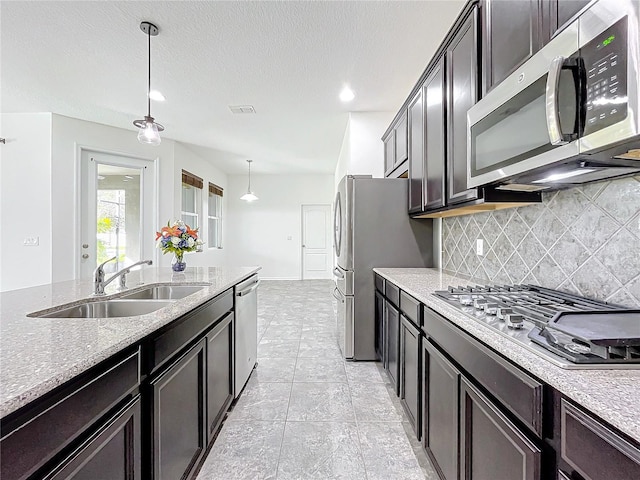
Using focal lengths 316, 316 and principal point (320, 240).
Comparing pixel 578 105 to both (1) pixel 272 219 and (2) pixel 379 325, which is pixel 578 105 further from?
(1) pixel 272 219

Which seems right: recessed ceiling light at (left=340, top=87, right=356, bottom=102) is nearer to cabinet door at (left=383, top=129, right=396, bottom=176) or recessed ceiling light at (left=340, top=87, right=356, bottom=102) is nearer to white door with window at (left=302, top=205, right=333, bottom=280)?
cabinet door at (left=383, top=129, right=396, bottom=176)

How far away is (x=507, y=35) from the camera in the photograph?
1.34 metres

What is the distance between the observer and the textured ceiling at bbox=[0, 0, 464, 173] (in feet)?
7.24

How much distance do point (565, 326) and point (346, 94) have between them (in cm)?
320

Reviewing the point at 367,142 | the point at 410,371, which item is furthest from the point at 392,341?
the point at 367,142

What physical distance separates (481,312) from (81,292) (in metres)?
1.95

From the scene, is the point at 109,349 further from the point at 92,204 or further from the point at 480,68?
the point at 92,204

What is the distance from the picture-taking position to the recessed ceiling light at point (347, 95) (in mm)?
3354

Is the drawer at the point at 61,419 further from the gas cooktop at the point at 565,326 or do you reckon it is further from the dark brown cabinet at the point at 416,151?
the dark brown cabinet at the point at 416,151

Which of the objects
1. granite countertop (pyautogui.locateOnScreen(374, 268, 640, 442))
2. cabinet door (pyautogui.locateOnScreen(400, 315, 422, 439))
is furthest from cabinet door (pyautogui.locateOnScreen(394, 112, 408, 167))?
granite countertop (pyautogui.locateOnScreen(374, 268, 640, 442))

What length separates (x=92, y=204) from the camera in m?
4.44

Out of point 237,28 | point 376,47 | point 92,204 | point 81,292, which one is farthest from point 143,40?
point 92,204

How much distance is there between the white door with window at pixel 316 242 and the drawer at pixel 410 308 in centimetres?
626

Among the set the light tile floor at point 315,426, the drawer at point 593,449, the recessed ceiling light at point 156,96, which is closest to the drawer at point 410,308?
the light tile floor at point 315,426
